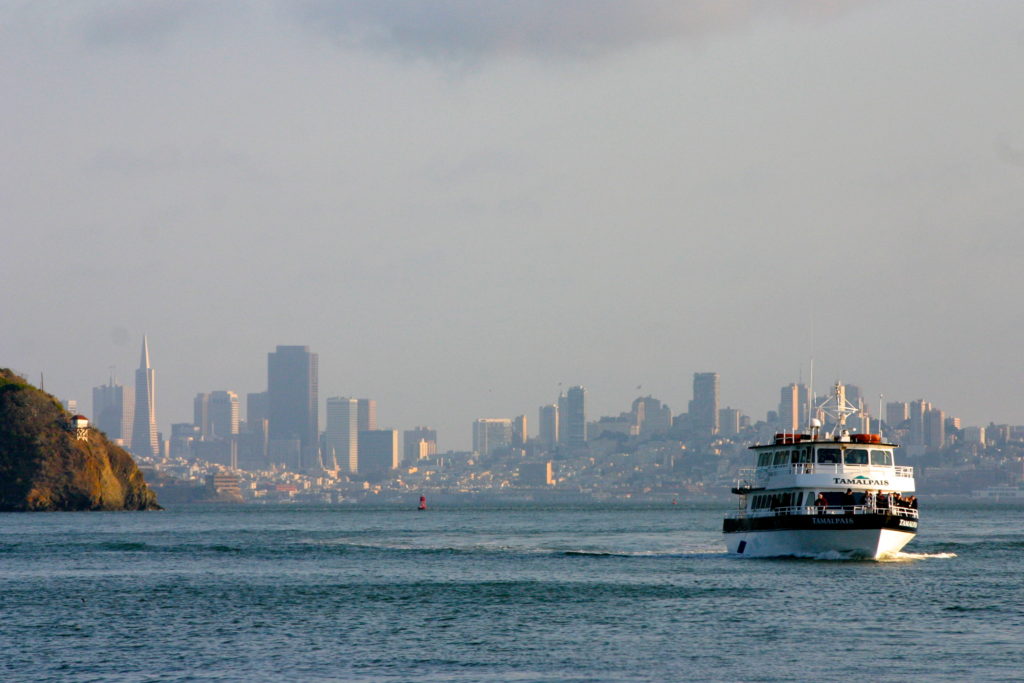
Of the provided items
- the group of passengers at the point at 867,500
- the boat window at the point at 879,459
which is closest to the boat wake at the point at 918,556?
the group of passengers at the point at 867,500

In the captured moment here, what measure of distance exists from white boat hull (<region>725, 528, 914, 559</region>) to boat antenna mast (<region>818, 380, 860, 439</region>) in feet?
20.0

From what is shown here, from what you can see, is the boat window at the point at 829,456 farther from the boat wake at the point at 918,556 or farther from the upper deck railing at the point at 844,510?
the boat wake at the point at 918,556

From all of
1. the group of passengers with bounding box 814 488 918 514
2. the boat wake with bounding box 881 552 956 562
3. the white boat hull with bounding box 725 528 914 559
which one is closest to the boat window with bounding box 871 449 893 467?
the group of passengers with bounding box 814 488 918 514

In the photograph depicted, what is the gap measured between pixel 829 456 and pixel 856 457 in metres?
1.36

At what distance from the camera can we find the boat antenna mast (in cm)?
7725

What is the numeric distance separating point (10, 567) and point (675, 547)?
45.2 m

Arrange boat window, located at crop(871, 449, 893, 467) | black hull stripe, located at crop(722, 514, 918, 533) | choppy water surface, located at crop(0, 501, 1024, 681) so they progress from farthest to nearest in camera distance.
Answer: boat window, located at crop(871, 449, 893, 467) → black hull stripe, located at crop(722, 514, 918, 533) → choppy water surface, located at crop(0, 501, 1024, 681)

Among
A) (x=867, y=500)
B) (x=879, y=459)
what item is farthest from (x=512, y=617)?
(x=879, y=459)

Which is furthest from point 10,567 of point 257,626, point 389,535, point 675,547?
point 389,535

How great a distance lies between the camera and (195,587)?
69.0 meters

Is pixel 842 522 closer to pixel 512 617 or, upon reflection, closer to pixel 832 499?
pixel 832 499

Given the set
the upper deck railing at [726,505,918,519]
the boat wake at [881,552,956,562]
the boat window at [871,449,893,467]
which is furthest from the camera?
the boat wake at [881,552,956,562]

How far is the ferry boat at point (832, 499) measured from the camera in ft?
235

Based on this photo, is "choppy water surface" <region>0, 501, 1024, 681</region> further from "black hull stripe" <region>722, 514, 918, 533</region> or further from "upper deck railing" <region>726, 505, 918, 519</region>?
"upper deck railing" <region>726, 505, 918, 519</region>
